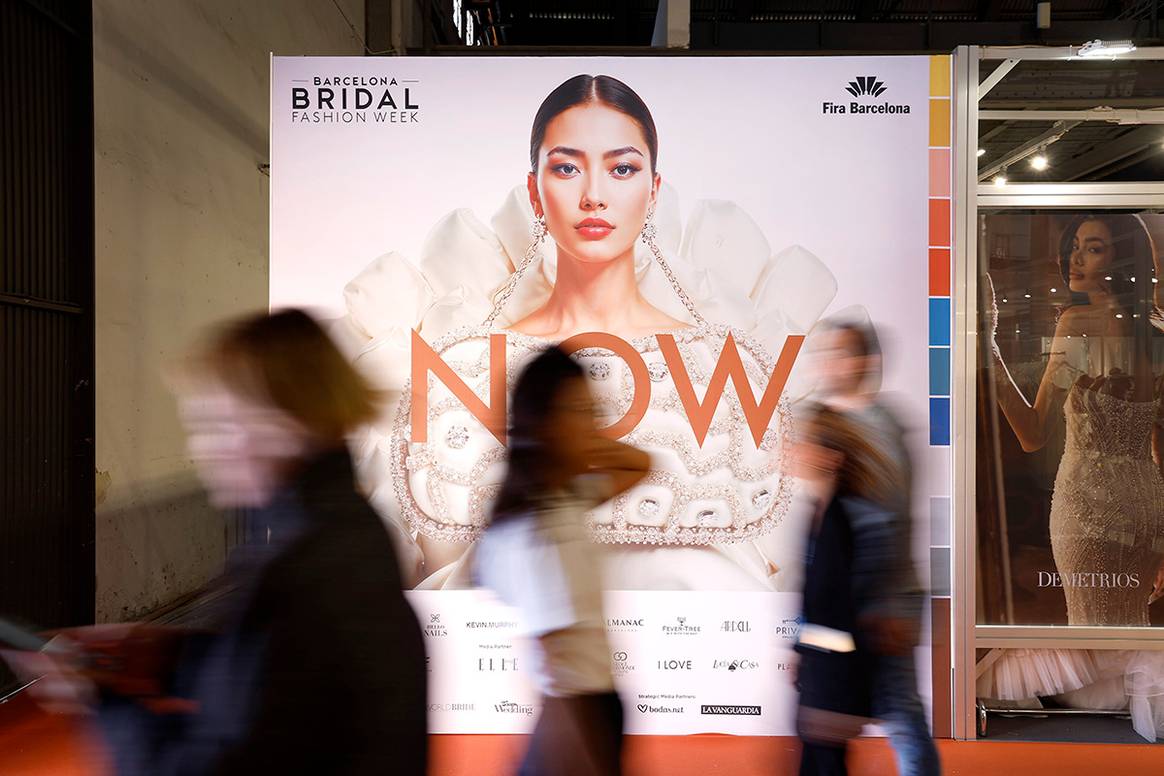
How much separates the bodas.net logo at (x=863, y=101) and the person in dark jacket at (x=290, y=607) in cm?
253

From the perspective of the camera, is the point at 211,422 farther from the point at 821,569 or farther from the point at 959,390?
the point at 959,390

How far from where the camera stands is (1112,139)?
341 centimetres

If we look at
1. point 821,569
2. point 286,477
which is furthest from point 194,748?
point 821,569

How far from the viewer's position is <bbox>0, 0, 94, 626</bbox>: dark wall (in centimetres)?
392

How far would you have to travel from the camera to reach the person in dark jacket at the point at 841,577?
1972 mm

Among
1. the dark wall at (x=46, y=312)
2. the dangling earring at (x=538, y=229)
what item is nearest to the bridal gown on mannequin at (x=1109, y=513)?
the dangling earring at (x=538, y=229)

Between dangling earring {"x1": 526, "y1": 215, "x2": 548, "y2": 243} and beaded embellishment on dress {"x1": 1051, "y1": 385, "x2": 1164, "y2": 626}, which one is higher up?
dangling earring {"x1": 526, "y1": 215, "x2": 548, "y2": 243}

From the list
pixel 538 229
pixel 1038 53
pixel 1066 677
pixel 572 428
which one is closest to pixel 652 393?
pixel 538 229

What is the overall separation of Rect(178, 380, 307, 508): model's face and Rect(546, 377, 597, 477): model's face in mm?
470

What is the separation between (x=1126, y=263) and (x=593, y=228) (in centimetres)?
225

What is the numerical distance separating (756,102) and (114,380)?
3978mm

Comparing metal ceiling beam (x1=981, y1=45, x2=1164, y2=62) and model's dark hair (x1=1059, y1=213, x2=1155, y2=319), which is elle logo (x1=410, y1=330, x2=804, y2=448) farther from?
metal ceiling beam (x1=981, y1=45, x2=1164, y2=62)

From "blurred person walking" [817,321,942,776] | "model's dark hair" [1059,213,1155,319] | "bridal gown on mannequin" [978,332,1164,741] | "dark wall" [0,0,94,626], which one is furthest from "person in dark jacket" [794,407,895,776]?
"dark wall" [0,0,94,626]

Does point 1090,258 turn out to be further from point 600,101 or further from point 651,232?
point 600,101
